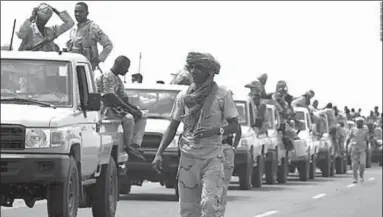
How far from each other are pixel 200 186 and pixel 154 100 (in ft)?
33.9

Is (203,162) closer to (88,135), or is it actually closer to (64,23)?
(88,135)

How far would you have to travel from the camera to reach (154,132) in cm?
2095

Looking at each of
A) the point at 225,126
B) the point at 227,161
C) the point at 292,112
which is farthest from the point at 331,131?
the point at 225,126

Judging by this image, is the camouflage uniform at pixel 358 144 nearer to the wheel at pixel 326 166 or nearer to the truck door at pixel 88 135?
the wheel at pixel 326 166

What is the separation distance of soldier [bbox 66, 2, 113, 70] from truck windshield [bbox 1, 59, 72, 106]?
3500mm

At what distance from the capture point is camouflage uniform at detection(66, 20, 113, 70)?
1773cm

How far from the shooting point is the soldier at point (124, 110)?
690 inches

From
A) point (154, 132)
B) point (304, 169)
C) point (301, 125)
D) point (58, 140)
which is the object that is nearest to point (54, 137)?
point (58, 140)

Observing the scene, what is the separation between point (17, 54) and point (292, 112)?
61.2 feet

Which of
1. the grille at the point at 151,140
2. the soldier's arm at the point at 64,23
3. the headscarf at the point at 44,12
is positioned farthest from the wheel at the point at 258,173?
the headscarf at the point at 44,12

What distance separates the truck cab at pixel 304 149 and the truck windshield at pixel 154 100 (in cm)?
1088

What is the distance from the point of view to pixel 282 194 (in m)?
25.2

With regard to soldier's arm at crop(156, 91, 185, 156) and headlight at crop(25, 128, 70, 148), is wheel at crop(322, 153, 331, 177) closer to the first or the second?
headlight at crop(25, 128, 70, 148)

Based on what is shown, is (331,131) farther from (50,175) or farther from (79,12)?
(50,175)
